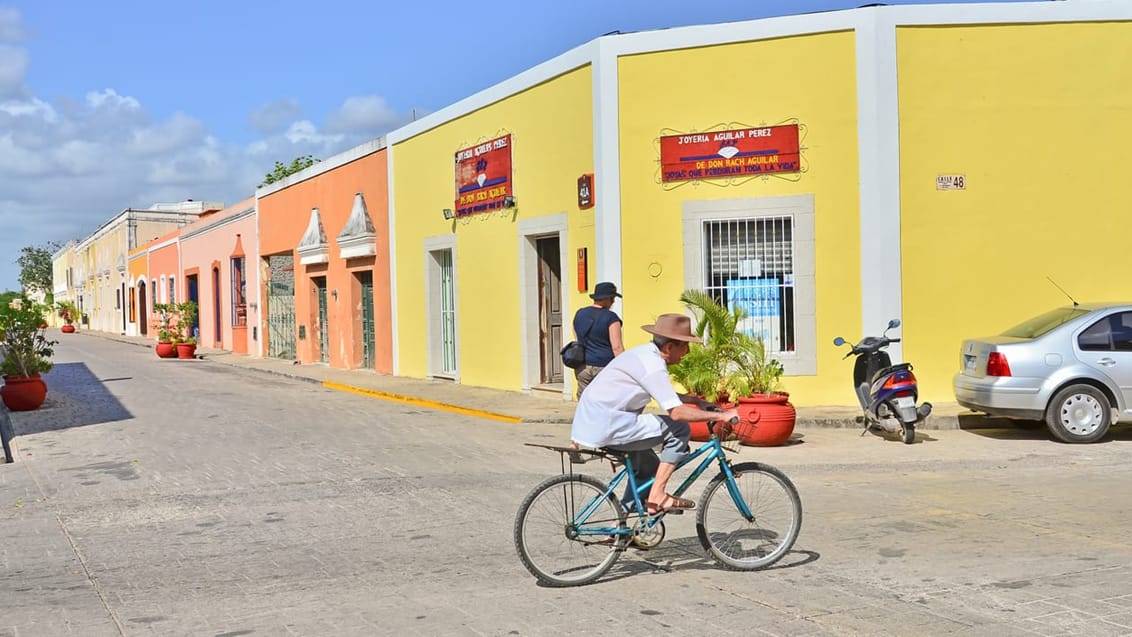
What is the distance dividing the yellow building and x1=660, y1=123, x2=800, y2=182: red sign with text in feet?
0.09

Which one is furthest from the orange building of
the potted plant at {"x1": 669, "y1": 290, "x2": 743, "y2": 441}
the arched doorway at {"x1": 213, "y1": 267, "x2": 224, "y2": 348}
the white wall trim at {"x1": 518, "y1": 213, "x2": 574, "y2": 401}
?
the potted plant at {"x1": 669, "y1": 290, "x2": 743, "y2": 441}

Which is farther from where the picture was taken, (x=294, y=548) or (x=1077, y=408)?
(x=1077, y=408)

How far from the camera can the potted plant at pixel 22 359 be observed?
1688 centimetres

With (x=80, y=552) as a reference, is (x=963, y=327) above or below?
above

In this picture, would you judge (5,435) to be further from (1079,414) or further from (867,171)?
(1079,414)

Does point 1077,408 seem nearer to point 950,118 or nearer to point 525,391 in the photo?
point 950,118

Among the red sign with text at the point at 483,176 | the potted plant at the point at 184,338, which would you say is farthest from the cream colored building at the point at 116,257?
the red sign with text at the point at 483,176

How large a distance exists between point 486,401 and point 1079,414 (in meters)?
8.77

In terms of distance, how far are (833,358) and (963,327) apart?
71.0 inches

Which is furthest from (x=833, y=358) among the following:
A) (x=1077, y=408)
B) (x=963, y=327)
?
(x=1077, y=408)

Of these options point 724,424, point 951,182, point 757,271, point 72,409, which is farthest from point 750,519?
point 72,409

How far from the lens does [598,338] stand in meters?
11.1

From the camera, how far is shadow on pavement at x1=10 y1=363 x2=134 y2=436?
50.2 ft

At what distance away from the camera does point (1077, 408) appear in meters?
11.9
